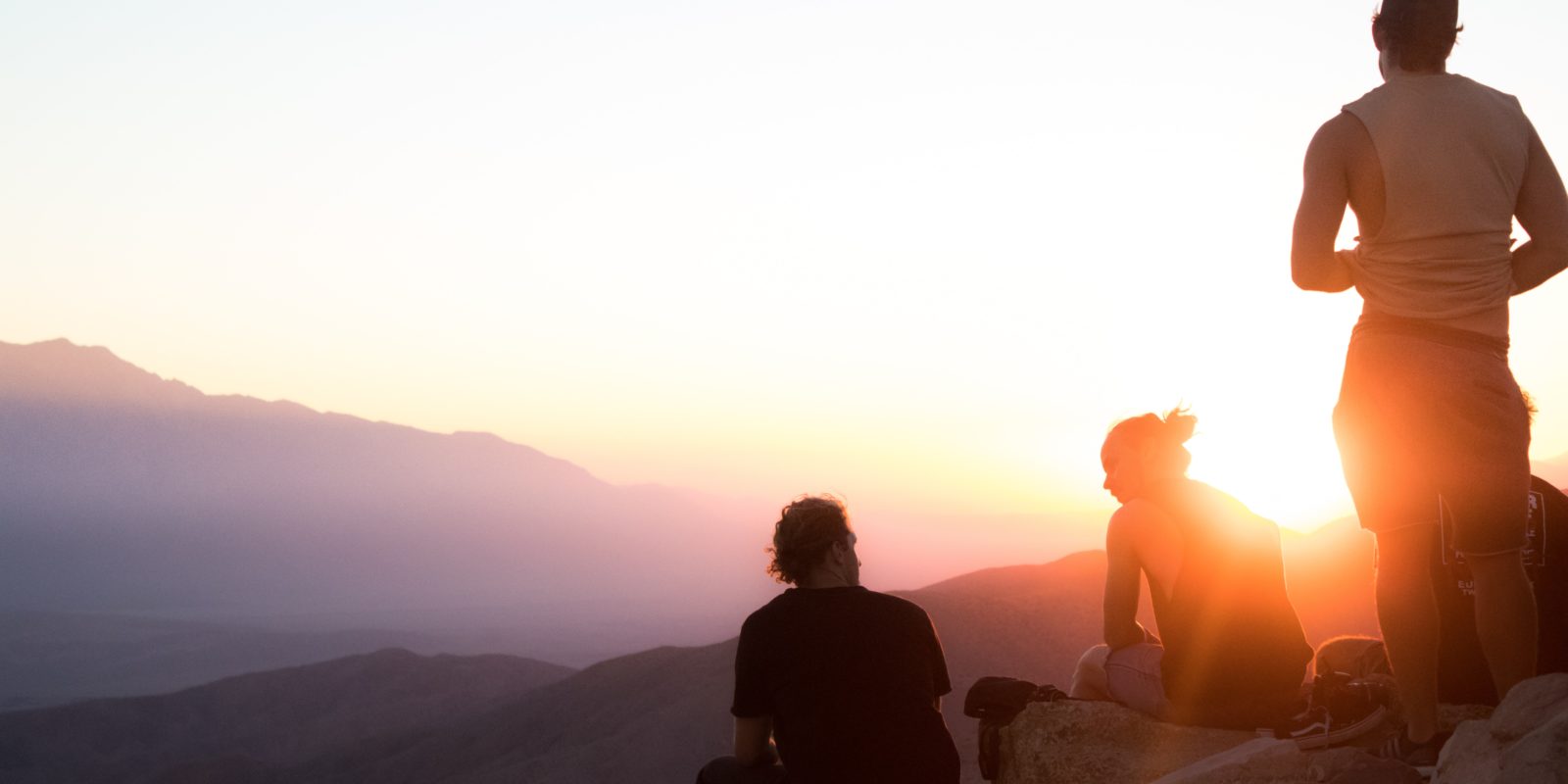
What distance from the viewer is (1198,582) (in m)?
4.55

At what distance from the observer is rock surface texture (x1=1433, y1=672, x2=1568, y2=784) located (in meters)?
2.79

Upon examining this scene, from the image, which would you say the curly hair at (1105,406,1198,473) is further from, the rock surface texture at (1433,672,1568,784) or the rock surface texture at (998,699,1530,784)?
the rock surface texture at (1433,672,1568,784)

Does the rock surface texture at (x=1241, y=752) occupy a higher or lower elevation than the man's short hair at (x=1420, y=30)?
lower

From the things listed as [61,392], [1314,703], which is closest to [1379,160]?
[1314,703]

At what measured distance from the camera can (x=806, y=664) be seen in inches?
152

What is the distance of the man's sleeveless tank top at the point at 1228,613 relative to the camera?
179 inches

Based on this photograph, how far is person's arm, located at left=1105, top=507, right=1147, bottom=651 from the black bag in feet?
1.71

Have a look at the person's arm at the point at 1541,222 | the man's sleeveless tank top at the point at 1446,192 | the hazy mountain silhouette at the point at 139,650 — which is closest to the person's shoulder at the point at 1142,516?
the man's sleeveless tank top at the point at 1446,192

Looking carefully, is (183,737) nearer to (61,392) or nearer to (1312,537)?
(1312,537)

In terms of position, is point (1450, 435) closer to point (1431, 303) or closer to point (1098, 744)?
point (1431, 303)

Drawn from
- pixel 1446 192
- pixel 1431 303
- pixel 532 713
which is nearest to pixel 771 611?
pixel 1431 303

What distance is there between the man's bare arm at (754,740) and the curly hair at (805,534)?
472mm

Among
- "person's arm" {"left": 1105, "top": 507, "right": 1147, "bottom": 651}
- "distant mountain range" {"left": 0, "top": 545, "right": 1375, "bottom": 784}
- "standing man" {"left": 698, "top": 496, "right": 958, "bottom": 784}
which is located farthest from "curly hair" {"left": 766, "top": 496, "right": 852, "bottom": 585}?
"distant mountain range" {"left": 0, "top": 545, "right": 1375, "bottom": 784}

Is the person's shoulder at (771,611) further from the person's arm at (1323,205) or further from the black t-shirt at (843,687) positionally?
the person's arm at (1323,205)
